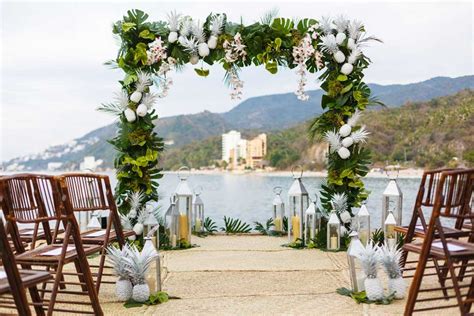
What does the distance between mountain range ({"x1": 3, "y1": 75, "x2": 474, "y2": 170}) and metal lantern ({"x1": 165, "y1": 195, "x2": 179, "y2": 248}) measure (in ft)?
29.9

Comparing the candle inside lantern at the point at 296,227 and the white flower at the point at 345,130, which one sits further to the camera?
the candle inside lantern at the point at 296,227

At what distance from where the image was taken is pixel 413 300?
3.88 meters

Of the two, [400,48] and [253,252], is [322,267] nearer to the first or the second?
[253,252]

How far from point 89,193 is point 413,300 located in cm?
249

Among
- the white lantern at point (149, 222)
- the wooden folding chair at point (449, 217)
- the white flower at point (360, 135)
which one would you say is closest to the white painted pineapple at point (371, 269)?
the wooden folding chair at point (449, 217)

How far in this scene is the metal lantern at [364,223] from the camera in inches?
276

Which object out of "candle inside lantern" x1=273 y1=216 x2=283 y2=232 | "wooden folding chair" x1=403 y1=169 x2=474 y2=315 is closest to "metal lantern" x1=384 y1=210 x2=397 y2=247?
"candle inside lantern" x1=273 y1=216 x2=283 y2=232

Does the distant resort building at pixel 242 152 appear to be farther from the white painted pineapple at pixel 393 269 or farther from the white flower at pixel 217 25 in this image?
the white painted pineapple at pixel 393 269

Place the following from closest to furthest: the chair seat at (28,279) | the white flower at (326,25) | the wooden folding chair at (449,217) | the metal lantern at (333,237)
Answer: the chair seat at (28,279), the wooden folding chair at (449,217), the metal lantern at (333,237), the white flower at (326,25)

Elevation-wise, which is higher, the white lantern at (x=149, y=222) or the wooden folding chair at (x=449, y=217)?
the wooden folding chair at (x=449, y=217)

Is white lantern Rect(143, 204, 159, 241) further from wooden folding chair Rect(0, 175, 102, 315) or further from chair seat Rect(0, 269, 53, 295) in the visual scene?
chair seat Rect(0, 269, 53, 295)

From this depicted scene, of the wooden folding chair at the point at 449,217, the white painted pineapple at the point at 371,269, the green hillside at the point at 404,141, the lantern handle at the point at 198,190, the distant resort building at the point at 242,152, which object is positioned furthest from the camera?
the distant resort building at the point at 242,152

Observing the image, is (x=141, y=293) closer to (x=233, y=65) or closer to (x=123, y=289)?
(x=123, y=289)

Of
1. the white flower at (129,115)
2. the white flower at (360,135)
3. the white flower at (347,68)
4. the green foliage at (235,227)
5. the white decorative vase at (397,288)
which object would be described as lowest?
the green foliage at (235,227)
